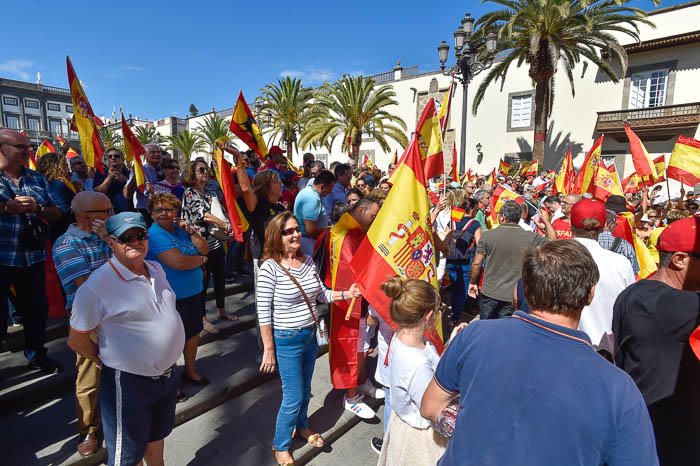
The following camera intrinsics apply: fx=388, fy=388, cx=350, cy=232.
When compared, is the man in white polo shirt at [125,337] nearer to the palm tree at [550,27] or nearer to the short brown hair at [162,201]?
the short brown hair at [162,201]

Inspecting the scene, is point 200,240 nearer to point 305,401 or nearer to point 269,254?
point 269,254

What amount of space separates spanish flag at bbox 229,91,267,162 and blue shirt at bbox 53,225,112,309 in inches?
91.2

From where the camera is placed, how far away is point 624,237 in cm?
418

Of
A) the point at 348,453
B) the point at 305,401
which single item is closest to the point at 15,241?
the point at 305,401

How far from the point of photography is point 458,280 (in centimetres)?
536

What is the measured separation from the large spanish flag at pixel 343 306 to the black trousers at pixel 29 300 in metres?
2.39

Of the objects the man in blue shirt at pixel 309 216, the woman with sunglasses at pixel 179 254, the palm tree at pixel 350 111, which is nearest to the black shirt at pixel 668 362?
the man in blue shirt at pixel 309 216

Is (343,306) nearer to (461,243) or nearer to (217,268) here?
(217,268)

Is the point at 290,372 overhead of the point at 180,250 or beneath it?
beneath

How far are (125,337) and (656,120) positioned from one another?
2364cm

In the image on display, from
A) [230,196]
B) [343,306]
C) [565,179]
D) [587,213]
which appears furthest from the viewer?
[565,179]

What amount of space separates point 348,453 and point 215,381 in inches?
54.9

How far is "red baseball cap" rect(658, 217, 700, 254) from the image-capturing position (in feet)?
5.65

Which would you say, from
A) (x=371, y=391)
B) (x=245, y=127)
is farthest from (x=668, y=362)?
(x=245, y=127)
